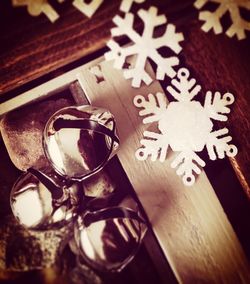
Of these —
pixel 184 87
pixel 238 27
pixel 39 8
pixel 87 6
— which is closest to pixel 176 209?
pixel 184 87

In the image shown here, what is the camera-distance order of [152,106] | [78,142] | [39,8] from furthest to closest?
[152,106] → [39,8] → [78,142]

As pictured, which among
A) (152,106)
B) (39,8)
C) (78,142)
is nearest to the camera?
(78,142)

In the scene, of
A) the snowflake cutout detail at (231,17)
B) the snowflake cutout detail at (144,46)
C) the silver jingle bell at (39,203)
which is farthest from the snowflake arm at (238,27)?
the silver jingle bell at (39,203)

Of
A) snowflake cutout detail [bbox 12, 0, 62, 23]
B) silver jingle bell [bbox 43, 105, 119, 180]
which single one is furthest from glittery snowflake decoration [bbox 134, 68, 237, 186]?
snowflake cutout detail [bbox 12, 0, 62, 23]

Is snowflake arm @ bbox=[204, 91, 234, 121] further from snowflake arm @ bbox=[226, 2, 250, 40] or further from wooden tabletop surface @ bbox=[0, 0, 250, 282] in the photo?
snowflake arm @ bbox=[226, 2, 250, 40]

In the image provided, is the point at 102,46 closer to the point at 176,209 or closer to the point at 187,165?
the point at 187,165

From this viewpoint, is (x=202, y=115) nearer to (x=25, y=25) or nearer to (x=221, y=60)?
(x=221, y=60)

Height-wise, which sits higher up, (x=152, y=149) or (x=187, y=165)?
(x=152, y=149)
